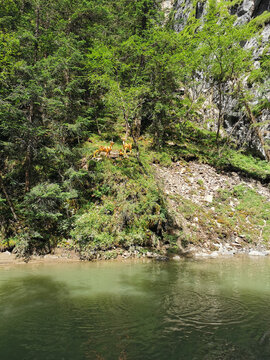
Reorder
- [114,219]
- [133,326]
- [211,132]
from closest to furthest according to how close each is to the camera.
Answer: [133,326], [114,219], [211,132]

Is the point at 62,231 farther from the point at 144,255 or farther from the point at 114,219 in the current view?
the point at 144,255

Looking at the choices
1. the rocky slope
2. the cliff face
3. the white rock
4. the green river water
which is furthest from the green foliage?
the cliff face

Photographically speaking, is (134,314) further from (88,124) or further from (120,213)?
(88,124)

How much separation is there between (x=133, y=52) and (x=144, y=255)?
49.2ft

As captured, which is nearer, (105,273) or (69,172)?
(105,273)

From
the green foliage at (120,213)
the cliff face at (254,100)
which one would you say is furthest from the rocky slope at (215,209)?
the cliff face at (254,100)

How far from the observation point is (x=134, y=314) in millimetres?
4949

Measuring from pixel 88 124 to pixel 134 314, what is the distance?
11845mm

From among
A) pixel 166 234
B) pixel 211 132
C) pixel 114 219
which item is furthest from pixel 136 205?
pixel 211 132

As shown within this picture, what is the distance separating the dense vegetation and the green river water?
280 cm

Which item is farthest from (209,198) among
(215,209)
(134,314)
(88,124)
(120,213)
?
(134,314)

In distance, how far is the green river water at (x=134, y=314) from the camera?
3.68 meters

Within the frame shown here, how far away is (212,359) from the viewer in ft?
11.2

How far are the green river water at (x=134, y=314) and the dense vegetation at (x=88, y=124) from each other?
280cm
